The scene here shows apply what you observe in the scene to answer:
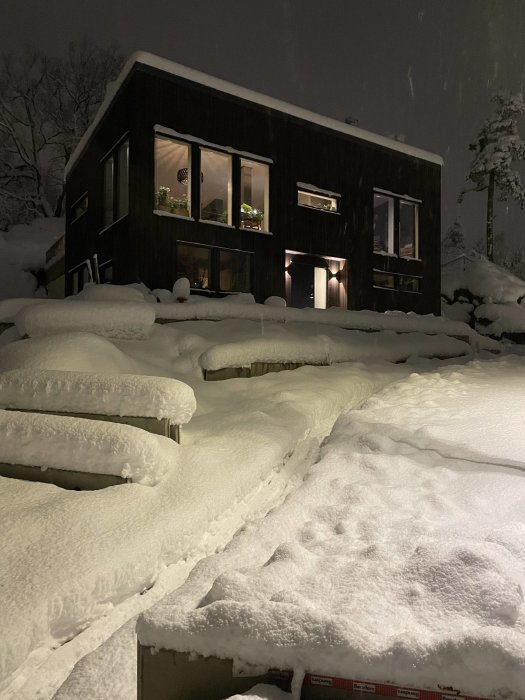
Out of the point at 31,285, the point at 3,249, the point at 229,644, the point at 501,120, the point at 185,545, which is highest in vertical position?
the point at 501,120

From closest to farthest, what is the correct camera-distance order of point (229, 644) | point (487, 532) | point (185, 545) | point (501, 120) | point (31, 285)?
point (229, 644) < point (487, 532) < point (185, 545) < point (31, 285) < point (501, 120)

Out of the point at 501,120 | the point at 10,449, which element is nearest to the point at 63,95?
the point at 501,120

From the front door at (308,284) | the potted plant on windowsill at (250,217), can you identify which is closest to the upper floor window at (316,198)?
the potted plant on windowsill at (250,217)

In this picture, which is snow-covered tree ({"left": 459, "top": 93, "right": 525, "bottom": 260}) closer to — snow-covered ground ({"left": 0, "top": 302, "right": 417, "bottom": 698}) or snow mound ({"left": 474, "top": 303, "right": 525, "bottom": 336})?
snow mound ({"left": 474, "top": 303, "right": 525, "bottom": 336})

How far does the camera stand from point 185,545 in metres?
3.10

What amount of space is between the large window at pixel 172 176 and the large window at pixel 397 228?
6.93 metres

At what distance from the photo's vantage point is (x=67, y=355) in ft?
17.5

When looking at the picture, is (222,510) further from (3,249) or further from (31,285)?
(3,249)

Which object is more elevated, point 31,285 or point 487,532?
point 31,285

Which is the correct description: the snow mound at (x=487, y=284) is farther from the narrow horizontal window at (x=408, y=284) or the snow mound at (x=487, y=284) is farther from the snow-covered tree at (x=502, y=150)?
the snow-covered tree at (x=502, y=150)

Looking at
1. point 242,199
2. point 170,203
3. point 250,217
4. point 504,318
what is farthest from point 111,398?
point 504,318

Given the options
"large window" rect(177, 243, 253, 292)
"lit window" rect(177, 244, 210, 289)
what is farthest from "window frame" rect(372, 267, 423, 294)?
"lit window" rect(177, 244, 210, 289)

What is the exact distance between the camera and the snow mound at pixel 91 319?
687 centimetres

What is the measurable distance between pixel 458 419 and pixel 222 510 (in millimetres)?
2904
